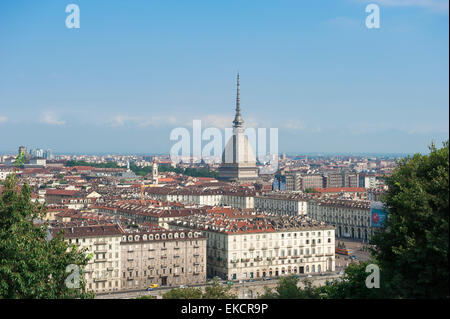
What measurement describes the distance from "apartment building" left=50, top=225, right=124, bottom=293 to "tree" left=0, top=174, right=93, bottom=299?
2163 centimetres

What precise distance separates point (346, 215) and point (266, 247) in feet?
78.2

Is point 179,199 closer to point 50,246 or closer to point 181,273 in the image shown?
point 181,273

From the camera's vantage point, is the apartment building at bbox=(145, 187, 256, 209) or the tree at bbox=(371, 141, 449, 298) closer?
the tree at bbox=(371, 141, 449, 298)

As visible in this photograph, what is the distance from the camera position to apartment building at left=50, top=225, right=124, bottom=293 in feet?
129

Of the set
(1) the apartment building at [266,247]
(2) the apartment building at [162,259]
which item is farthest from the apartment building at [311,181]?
(2) the apartment building at [162,259]

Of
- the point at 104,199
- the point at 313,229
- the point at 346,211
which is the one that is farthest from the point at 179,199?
the point at 313,229

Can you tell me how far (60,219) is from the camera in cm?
5534

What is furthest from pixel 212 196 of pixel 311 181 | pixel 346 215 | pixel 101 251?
pixel 101 251

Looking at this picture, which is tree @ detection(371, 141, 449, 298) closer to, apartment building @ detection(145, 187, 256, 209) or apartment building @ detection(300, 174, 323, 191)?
apartment building @ detection(145, 187, 256, 209)

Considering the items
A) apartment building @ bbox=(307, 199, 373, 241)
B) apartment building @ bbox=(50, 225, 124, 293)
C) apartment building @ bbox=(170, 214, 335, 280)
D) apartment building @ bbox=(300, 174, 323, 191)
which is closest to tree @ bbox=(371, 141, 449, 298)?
apartment building @ bbox=(50, 225, 124, 293)

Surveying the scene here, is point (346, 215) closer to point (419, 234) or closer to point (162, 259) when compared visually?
point (162, 259)

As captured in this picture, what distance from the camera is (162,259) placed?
41812mm
